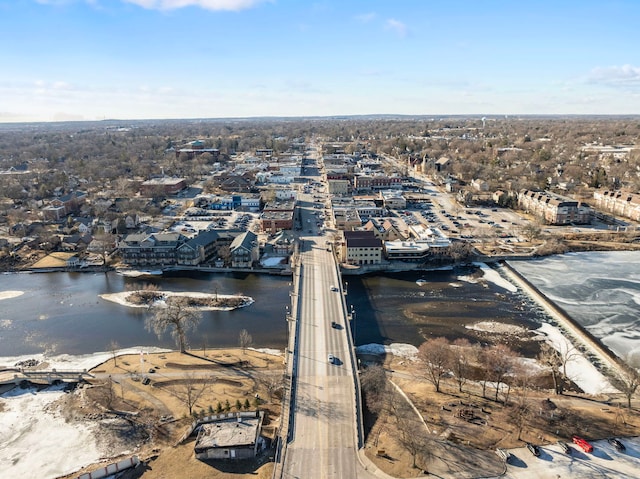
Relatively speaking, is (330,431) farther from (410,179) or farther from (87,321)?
(410,179)

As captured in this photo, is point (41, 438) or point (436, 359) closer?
point (41, 438)

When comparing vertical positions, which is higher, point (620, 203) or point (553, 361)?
point (620, 203)

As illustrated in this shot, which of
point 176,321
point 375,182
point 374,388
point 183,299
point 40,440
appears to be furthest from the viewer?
point 375,182

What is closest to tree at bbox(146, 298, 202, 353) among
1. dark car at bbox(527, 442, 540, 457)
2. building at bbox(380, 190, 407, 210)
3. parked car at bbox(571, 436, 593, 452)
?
dark car at bbox(527, 442, 540, 457)

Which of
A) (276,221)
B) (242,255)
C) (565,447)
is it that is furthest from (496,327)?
(276,221)

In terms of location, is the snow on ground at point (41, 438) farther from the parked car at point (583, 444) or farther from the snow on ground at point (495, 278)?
the snow on ground at point (495, 278)

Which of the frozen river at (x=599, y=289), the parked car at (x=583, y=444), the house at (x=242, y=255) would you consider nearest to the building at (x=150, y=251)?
the house at (x=242, y=255)

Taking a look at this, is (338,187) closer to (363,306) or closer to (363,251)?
(363,251)
